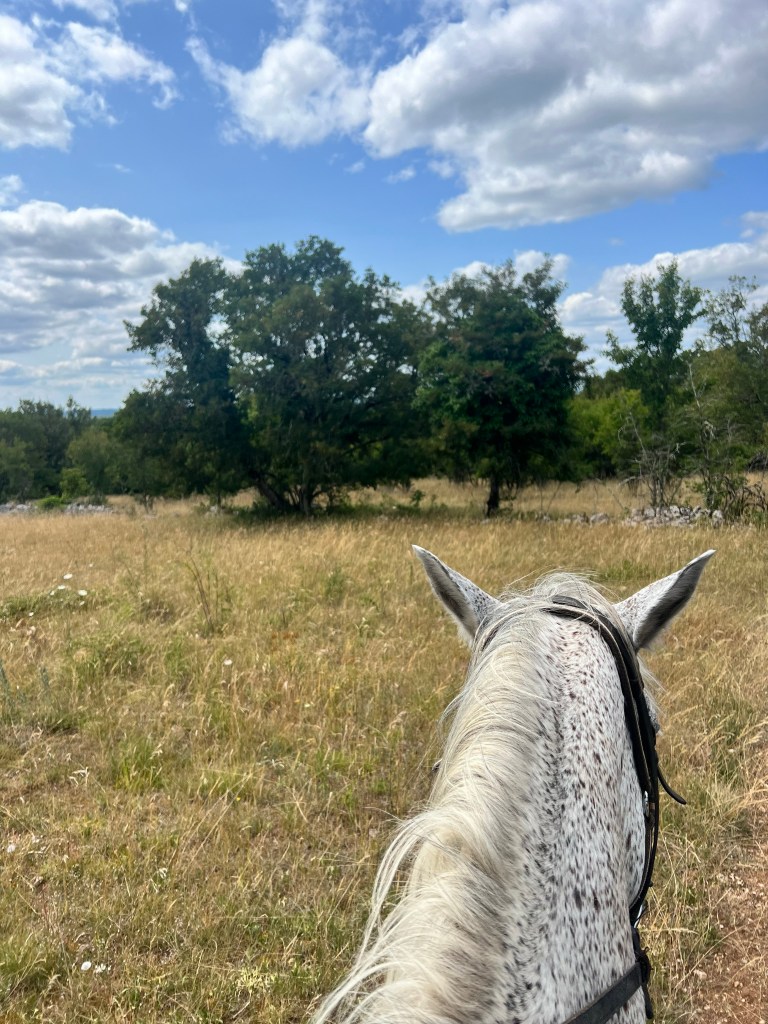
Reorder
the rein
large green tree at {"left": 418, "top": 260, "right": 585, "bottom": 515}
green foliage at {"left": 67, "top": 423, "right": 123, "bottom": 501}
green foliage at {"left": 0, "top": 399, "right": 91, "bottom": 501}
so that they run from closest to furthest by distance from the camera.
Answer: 1. the rein
2. large green tree at {"left": 418, "top": 260, "right": 585, "bottom": 515}
3. green foliage at {"left": 67, "top": 423, "right": 123, "bottom": 501}
4. green foliage at {"left": 0, "top": 399, "right": 91, "bottom": 501}

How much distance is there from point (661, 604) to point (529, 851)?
26.8 inches

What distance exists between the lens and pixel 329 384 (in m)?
14.3

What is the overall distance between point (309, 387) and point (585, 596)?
43.8 ft

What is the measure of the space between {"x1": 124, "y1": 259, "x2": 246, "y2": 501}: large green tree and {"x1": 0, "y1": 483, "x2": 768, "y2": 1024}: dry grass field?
29.1 feet

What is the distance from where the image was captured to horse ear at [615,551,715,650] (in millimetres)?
1454

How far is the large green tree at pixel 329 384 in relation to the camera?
47.6 ft

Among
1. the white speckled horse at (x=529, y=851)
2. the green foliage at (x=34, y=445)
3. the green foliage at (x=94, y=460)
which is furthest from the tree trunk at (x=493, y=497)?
the green foliage at (x=34, y=445)

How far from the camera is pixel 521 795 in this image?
1.05m

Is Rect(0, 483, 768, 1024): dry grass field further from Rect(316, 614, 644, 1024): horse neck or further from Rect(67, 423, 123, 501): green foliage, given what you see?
Rect(67, 423, 123, 501): green foliage

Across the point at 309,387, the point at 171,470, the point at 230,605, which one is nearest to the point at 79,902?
the point at 230,605

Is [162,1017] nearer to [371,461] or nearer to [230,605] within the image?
[230,605]

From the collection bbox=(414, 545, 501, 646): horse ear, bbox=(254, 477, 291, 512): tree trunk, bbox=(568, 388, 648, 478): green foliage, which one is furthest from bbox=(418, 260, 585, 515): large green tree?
bbox=(414, 545, 501, 646): horse ear

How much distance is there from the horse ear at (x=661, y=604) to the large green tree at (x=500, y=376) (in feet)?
42.1

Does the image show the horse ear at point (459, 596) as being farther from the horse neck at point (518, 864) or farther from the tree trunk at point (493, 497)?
the tree trunk at point (493, 497)
